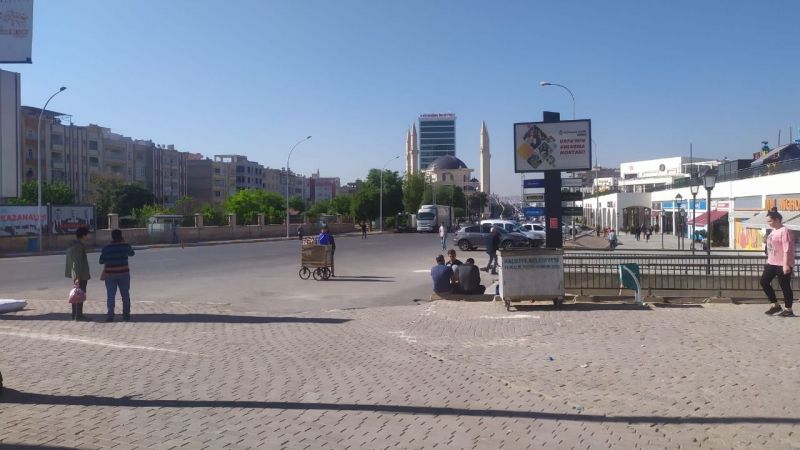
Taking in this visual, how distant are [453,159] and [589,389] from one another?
179685mm

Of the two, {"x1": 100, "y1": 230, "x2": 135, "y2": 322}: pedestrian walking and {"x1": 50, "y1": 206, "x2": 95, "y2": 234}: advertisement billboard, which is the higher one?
{"x1": 50, "y1": 206, "x2": 95, "y2": 234}: advertisement billboard

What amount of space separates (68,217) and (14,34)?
123 ft

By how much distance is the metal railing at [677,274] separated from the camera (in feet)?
47.0

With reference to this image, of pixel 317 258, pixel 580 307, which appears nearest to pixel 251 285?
pixel 317 258

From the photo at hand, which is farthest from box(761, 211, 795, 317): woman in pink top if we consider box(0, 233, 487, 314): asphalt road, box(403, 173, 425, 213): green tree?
box(403, 173, 425, 213): green tree

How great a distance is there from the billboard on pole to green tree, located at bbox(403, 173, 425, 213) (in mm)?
94828

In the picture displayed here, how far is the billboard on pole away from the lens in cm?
945

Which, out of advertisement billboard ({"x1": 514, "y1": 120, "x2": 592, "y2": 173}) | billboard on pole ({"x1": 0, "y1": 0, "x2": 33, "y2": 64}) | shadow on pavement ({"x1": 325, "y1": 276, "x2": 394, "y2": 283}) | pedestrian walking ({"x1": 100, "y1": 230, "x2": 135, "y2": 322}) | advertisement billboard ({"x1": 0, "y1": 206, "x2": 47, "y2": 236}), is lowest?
shadow on pavement ({"x1": 325, "y1": 276, "x2": 394, "y2": 283})

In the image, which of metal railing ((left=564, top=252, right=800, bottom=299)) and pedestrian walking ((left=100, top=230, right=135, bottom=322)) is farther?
metal railing ((left=564, top=252, right=800, bottom=299))

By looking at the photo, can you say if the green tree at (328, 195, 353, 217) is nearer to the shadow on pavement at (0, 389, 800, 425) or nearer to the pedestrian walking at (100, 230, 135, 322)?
the pedestrian walking at (100, 230, 135, 322)

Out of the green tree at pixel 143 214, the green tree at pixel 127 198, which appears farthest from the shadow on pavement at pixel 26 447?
the green tree at pixel 127 198

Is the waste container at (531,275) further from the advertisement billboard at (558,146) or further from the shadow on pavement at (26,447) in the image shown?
the shadow on pavement at (26,447)

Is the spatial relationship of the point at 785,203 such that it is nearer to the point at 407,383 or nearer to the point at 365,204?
the point at 407,383

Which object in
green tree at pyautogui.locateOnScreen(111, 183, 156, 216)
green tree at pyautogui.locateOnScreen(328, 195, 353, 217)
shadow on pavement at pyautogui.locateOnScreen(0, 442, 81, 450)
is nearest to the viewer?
shadow on pavement at pyautogui.locateOnScreen(0, 442, 81, 450)
